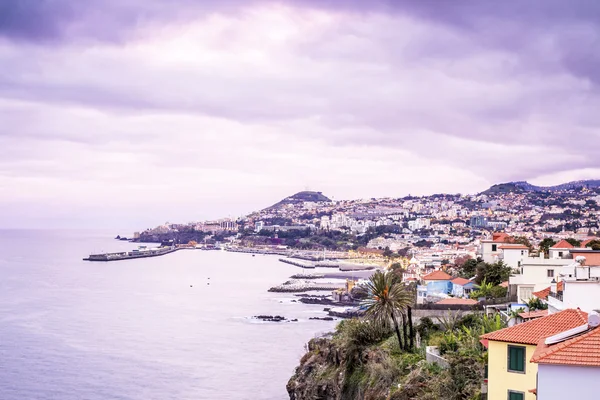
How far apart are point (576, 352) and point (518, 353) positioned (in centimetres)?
269

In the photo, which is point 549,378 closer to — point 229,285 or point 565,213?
point 229,285

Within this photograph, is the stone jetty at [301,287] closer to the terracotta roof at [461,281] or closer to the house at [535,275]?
the terracotta roof at [461,281]

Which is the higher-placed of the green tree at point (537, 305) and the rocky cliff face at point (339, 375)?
the green tree at point (537, 305)

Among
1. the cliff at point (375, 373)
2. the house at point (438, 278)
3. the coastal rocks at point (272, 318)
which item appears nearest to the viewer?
the cliff at point (375, 373)

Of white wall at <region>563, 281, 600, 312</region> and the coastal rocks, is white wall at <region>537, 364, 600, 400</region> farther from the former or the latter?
the coastal rocks

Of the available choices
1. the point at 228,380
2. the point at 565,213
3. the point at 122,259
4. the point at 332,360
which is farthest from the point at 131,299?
the point at 565,213

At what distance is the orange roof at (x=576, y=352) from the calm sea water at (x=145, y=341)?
87.6 ft

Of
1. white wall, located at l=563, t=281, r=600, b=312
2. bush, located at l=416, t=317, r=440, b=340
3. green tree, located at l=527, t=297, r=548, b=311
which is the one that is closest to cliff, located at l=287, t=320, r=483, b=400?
bush, located at l=416, t=317, r=440, b=340

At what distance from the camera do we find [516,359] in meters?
12.3

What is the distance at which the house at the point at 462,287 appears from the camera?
112ft

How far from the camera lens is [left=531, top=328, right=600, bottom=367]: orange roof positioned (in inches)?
375

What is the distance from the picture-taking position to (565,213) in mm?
177625

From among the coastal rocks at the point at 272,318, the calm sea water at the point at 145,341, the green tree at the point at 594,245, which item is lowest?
the calm sea water at the point at 145,341

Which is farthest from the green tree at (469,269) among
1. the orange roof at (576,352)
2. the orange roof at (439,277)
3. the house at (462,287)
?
the orange roof at (576,352)
